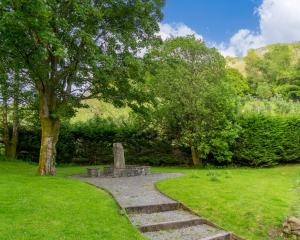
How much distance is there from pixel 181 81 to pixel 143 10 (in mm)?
6630

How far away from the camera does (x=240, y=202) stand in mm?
11273

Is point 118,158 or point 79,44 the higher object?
point 79,44

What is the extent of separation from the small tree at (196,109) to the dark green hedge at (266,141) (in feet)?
3.88

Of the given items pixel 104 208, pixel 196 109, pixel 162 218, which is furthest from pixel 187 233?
pixel 196 109

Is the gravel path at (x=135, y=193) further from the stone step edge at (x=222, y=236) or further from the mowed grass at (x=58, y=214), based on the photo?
the stone step edge at (x=222, y=236)

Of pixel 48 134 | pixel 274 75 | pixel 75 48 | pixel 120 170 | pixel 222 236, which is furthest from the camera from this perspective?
pixel 274 75

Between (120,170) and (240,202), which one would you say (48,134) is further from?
(240,202)

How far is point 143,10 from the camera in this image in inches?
695

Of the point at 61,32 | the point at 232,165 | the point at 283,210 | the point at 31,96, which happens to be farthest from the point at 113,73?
the point at 232,165

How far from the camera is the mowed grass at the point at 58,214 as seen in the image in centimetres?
769

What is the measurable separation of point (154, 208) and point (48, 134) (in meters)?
8.12

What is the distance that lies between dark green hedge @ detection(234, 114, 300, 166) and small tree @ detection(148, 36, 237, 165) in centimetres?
118

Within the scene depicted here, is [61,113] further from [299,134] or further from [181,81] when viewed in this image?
[299,134]

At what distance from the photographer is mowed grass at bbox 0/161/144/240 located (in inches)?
303
